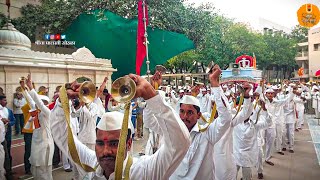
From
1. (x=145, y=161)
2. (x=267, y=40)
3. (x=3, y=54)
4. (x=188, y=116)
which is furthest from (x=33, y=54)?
(x=267, y=40)

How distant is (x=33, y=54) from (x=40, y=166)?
9043mm

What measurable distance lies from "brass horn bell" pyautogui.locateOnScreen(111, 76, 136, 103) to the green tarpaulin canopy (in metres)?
4.91

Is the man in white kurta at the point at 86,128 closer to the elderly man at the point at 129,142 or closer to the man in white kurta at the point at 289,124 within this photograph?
the elderly man at the point at 129,142

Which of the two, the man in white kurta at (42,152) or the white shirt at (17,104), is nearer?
the man in white kurta at (42,152)

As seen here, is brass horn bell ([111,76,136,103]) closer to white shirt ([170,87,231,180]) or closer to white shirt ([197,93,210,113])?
white shirt ([170,87,231,180])

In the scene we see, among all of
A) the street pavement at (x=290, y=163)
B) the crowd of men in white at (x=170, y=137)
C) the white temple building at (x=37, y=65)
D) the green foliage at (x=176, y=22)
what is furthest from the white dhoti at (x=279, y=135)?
the green foliage at (x=176, y=22)

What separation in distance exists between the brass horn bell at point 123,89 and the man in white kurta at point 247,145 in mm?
4845

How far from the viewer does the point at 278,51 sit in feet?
120

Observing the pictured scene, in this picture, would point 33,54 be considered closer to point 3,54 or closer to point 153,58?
point 3,54

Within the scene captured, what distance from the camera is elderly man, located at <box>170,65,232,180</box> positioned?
10.4 feet

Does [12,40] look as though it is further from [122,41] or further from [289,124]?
[289,124]

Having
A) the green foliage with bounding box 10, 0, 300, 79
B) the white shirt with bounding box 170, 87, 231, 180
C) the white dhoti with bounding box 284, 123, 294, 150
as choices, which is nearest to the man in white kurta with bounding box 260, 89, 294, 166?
the white dhoti with bounding box 284, 123, 294, 150

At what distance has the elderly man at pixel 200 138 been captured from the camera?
3160 mm

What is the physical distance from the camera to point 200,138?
11.1ft
